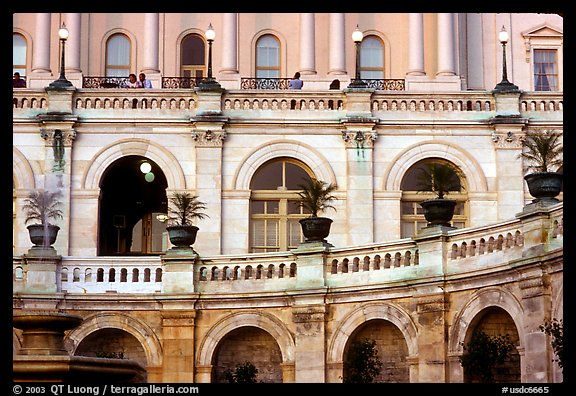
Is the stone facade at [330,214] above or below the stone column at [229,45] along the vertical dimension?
below

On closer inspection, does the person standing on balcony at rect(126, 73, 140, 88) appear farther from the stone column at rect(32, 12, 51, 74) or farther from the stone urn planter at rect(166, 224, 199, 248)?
the stone urn planter at rect(166, 224, 199, 248)

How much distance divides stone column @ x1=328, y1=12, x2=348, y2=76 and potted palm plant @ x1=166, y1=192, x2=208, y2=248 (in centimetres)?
1484

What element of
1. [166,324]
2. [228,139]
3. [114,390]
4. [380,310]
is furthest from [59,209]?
[114,390]

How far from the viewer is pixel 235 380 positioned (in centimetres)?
3844

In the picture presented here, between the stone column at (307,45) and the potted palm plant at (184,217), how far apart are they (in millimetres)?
14361

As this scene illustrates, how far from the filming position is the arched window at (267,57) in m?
63.0

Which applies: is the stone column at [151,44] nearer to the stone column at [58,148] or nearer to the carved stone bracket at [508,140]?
the stone column at [58,148]

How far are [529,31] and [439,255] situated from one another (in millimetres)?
30066

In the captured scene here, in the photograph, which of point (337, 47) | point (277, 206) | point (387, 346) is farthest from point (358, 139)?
point (337, 47)

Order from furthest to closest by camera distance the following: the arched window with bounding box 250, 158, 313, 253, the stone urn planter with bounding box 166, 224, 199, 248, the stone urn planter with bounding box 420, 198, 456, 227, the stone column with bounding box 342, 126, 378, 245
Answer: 1. the arched window with bounding box 250, 158, 313, 253
2. the stone column with bounding box 342, 126, 378, 245
3. the stone urn planter with bounding box 166, 224, 199, 248
4. the stone urn planter with bounding box 420, 198, 456, 227

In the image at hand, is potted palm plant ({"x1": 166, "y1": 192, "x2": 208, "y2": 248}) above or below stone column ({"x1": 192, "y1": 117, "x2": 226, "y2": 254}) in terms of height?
below

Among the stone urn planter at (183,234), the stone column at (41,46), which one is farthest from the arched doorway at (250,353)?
the stone column at (41,46)

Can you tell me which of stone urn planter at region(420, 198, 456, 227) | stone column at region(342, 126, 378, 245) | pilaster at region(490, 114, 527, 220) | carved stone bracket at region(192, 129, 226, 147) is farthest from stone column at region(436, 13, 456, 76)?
stone urn planter at region(420, 198, 456, 227)

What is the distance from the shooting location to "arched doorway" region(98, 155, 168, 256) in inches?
1973
